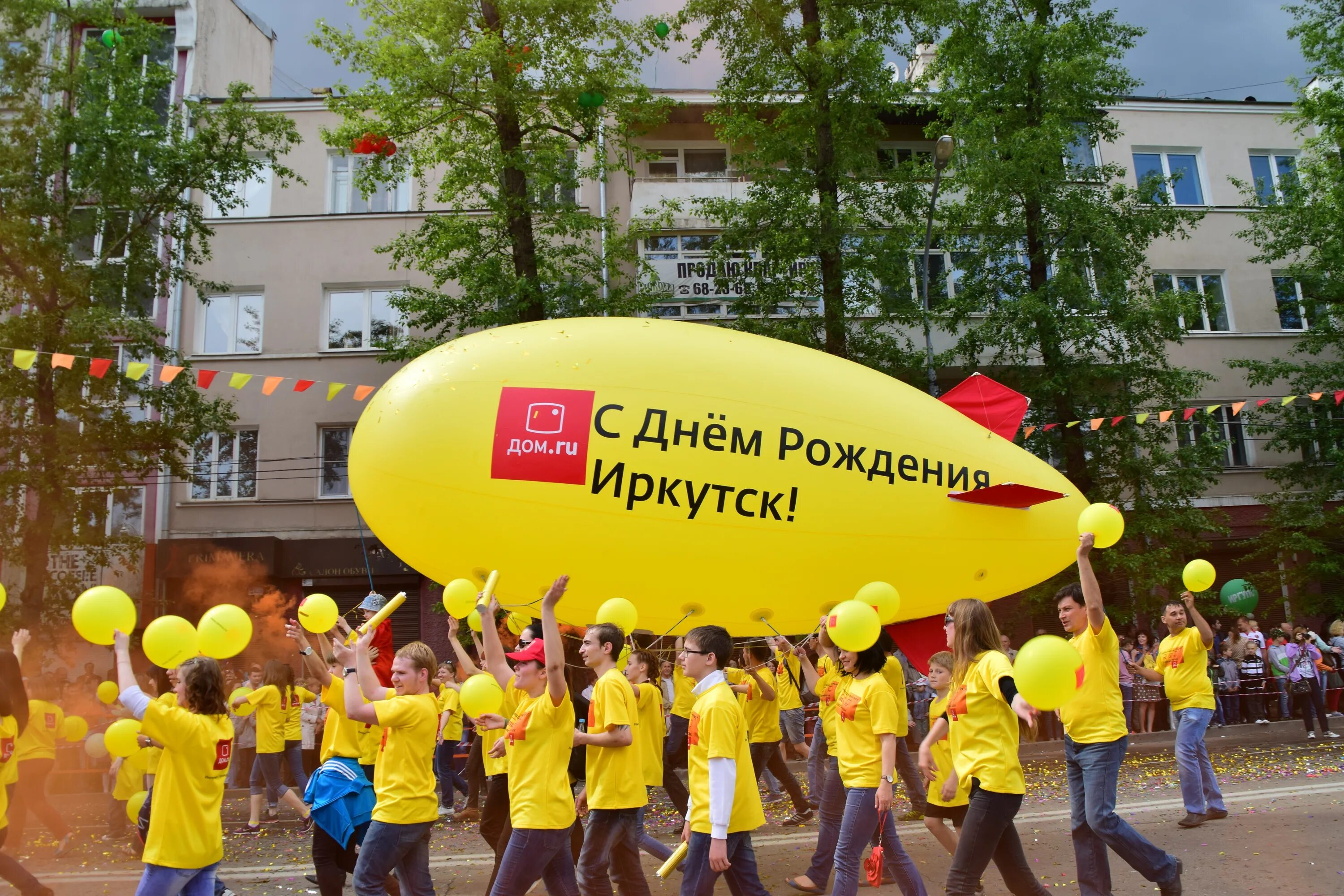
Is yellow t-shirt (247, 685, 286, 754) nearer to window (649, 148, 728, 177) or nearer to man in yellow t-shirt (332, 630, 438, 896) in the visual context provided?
man in yellow t-shirt (332, 630, 438, 896)

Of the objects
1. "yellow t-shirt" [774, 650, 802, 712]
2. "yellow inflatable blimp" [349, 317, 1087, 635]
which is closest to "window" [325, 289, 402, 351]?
"yellow t-shirt" [774, 650, 802, 712]

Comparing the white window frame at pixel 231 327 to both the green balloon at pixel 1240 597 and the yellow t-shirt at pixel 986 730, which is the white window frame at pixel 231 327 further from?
the yellow t-shirt at pixel 986 730

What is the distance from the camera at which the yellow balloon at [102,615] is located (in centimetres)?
471

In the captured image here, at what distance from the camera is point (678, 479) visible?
6.36 metres

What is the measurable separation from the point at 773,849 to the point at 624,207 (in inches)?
625

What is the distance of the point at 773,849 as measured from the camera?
802 centimetres

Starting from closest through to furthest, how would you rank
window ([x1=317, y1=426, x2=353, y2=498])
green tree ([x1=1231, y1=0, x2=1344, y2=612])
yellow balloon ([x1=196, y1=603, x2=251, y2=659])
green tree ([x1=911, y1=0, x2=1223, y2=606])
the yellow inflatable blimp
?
yellow balloon ([x1=196, y1=603, x2=251, y2=659]) → the yellow inflatable blimp → green tree ([x1=911, y1=0, x2=1223, y2=606]) → green tree ([x1=1231, y1=0, x2=1344, y2=612]) → window ([x1=317, y1=426, x2=353, y2=498])

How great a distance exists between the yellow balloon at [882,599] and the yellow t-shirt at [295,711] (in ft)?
20.9

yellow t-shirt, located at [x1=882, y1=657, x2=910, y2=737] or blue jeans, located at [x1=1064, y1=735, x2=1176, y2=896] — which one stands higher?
yellow t-shirt, located at [x1=882, y1=657, x2=910, y2=737]

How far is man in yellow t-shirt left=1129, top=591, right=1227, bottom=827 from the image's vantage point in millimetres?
7996

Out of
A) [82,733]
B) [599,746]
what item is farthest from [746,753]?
[82,733]

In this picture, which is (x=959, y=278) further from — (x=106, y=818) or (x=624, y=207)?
(x=106, y=818)

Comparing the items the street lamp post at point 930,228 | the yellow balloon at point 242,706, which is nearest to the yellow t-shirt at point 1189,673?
the street lamp post at point 930,228

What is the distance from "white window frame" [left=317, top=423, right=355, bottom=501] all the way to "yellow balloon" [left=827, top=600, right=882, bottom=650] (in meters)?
16.4
